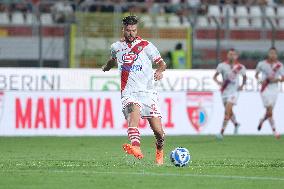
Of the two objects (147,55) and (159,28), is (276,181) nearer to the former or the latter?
(147,55)

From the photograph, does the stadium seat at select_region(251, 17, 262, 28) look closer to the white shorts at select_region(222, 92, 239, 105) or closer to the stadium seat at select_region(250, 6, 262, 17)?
the stadium seat at select_region(250, 6, 262, 17)

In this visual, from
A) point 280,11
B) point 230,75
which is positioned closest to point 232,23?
point 280,11

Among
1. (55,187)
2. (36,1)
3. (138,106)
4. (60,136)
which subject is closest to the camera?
(55,187)

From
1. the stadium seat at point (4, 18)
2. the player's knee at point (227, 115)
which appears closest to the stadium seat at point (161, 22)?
the stadium seat at point (4, 18)

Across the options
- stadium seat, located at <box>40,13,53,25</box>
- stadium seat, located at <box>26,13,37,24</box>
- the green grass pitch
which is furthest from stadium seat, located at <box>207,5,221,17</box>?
the green grass pitch

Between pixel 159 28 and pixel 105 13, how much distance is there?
63.0 inches

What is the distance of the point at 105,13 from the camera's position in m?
29.8

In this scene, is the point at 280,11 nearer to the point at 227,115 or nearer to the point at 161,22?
the point at 161,22

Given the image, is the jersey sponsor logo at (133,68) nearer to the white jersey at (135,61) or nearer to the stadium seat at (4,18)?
the white jersey at (135,61)

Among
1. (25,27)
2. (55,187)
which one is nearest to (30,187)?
(55,187)

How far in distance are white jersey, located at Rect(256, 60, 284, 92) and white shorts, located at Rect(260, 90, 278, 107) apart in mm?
116

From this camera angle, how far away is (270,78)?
2758 cm

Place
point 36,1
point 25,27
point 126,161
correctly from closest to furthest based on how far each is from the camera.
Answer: point 126,161 < point 25,27 < point 36,1

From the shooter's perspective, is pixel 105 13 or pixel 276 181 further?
pixel 105 13
